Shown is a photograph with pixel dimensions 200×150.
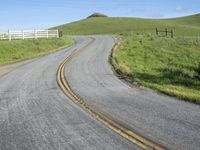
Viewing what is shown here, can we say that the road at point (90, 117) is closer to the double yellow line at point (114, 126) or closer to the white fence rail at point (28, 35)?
the double yellow line at point (114, 126)

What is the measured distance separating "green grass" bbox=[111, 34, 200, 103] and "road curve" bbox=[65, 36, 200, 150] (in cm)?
108

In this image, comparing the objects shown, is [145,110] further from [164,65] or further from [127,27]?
[127,27]

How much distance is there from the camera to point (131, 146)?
7.50m

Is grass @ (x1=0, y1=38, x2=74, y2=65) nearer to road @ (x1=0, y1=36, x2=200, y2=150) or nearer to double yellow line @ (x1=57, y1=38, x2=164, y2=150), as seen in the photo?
road @ (x1=0, y1=36, x2=200, y2=150)

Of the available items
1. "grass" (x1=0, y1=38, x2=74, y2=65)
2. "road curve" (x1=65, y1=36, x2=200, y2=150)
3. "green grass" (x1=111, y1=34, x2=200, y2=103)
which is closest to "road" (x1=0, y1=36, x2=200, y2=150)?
"road curve" (x1=65, y1=36, x2=200, y2=150)

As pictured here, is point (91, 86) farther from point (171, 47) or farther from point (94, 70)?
point (171, 47)

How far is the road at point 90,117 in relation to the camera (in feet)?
26.0

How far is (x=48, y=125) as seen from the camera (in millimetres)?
9523

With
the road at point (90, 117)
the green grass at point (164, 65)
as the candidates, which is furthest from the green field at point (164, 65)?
the road at point (90, 117)

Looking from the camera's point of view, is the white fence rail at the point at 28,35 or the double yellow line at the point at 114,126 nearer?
the double yellow line at the point at 114,126

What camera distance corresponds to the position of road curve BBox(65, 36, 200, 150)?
8023 millimetres

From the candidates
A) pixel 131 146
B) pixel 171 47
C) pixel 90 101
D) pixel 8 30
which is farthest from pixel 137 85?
pixel 8 30

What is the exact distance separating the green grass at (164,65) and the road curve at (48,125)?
441cm

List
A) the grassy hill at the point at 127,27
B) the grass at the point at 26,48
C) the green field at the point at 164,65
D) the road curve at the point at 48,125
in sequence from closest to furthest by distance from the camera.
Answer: the road curve at the point at 48,125, the green field at the point at 164,65, the grass at the point at 26,48, the grassy hill at the point at 127,27
